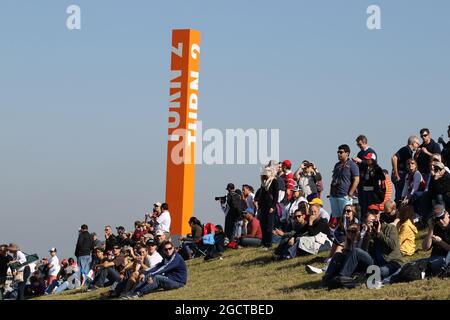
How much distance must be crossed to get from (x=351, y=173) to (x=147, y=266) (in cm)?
471

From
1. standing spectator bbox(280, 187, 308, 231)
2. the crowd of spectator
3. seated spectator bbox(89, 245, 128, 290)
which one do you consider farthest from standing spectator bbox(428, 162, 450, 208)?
seated spectator bbox(89, 245, 128, 290)

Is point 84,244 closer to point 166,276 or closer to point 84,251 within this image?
point 84,251

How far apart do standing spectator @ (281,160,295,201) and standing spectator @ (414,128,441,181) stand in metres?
3.77

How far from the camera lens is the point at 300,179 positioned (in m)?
24.2

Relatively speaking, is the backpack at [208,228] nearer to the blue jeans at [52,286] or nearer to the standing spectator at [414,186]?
the blue jeans at [52,286]

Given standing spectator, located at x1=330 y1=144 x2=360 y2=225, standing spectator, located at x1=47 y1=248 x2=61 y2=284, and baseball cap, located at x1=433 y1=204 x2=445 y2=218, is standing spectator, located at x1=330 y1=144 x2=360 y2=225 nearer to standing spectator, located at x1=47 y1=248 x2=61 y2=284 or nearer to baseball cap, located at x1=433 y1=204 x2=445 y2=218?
baseball cap, located at x1=433 y1=204 x2=445 y2=218

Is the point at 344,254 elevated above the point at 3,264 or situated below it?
above

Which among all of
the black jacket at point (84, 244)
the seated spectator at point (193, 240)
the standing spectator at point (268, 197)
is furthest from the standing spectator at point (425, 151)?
the black jacket at point (84, 244)

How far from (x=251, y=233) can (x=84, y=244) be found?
596cm

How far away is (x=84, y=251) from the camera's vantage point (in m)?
28.5

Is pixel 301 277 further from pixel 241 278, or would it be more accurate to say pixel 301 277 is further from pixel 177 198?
pixel 177 198

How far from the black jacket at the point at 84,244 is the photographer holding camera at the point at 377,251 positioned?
13.1 metres

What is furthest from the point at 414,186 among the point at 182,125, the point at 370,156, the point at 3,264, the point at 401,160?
the point at 3,264

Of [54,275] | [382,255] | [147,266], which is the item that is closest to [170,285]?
[147,266]
